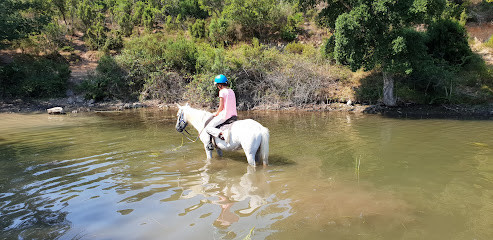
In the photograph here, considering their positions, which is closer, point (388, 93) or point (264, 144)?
point (264, 144)

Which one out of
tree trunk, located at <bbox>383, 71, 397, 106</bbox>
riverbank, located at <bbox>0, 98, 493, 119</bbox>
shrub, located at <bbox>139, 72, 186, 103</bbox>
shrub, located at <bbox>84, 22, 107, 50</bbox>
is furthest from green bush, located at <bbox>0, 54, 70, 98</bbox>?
tree trunk, located at <bbox>383, 71, 397, 106</bbox>

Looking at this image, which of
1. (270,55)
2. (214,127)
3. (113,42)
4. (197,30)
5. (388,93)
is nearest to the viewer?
(214,127)

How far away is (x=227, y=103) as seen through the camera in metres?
7.20

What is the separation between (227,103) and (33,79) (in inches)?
767

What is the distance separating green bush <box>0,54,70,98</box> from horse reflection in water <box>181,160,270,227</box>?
1871 cm

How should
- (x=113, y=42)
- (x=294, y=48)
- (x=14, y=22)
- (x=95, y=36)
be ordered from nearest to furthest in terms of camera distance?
(x=14, y=22)
(x=294, y=48)
(x=113, y=42)
(x=95, y=36)

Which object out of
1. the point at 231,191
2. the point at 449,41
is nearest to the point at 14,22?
the point at 231,191

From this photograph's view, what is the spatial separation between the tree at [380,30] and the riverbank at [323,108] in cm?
216

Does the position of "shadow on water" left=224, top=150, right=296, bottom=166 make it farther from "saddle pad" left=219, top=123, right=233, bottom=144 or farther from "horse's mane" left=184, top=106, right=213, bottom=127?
"horse's mane" left=184, top=106, right=213, bottom=127

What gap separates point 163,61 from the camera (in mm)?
21094

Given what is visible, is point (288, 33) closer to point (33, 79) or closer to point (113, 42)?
point (113, 42)

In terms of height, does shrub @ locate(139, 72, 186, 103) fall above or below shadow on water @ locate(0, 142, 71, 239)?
above

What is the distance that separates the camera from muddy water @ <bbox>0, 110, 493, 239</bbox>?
4352 millimetres

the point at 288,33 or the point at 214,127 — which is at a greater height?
the point at 288,33
